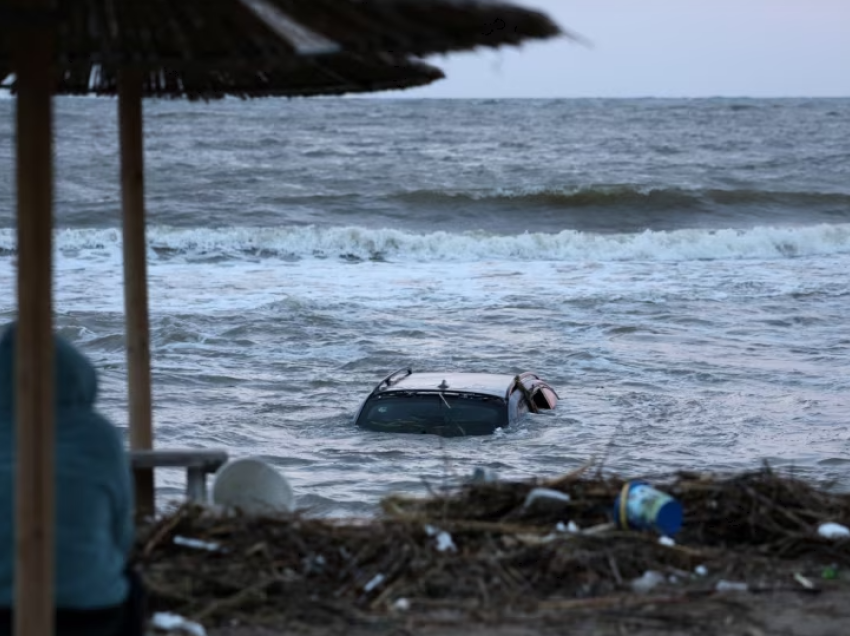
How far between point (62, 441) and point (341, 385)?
42.7ft

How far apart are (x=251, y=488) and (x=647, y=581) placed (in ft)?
6.36

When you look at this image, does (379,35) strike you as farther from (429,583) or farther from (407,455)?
(407,455)

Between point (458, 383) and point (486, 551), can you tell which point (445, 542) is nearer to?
point (486, 551)

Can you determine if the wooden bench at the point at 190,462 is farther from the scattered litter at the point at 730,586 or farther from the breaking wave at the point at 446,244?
the breaking wave at the point at 446,244

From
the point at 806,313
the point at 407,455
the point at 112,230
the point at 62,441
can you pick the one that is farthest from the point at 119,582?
the point at 112,230

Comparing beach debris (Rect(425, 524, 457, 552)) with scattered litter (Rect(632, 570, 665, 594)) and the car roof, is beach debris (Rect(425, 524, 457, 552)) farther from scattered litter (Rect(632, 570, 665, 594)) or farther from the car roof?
the car roof

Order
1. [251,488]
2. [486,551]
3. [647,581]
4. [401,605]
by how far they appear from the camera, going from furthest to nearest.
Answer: [251,488] < [486,551] < [647,581] < [401,605]

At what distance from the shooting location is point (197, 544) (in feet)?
18.4

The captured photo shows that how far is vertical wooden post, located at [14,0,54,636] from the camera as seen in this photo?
11.5ft

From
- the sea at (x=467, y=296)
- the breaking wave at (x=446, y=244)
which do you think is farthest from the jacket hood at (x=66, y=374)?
the breaking wave at (x=446, y=244)

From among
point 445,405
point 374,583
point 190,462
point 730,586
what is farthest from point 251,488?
point 445,405

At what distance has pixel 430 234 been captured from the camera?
3522 cm

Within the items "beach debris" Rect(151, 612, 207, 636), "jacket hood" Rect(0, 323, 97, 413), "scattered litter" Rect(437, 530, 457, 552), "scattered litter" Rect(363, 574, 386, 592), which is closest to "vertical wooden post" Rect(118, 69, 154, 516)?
"beach debris" Rect(151, 612, 207, 636)

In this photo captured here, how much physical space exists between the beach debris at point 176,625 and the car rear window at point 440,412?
8621 mm
